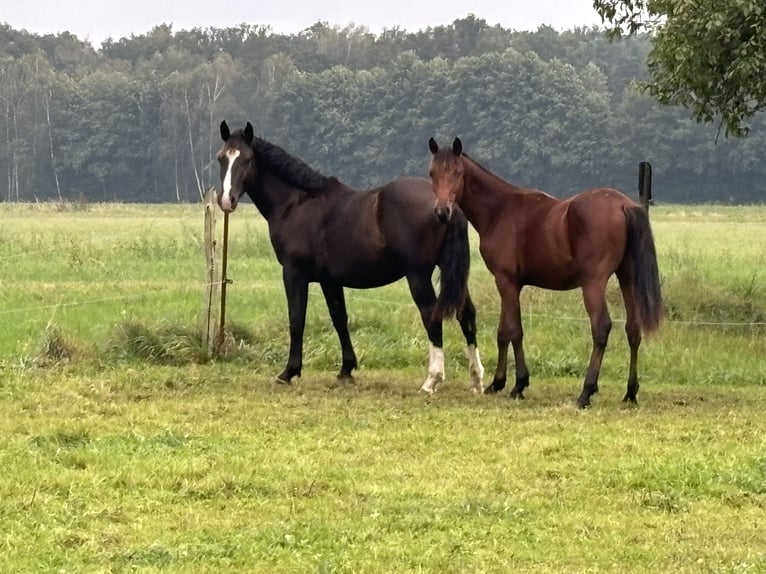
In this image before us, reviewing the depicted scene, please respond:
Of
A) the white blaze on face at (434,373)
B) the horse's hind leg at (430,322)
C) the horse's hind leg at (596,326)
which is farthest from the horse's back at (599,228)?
the white blaze on face at (434,373)

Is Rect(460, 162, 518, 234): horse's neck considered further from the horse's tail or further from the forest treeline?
the forest treeline

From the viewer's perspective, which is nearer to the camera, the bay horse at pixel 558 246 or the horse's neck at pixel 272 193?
the bay horse at pixel 558 246

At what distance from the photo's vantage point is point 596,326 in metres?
9.62

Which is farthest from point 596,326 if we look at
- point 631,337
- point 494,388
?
point 494,388

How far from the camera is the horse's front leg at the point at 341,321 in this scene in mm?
11398

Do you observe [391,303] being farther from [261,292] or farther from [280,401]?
[280,401]

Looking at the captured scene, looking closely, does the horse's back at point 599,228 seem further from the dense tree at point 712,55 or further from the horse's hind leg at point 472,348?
the dense tree at point 712,55

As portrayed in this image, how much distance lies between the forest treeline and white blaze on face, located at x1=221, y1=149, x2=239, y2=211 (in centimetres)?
4596

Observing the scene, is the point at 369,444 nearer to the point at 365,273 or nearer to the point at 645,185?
the point at 365,273

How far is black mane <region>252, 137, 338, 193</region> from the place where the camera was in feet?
37.3

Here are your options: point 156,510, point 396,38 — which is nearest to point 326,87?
point 396,38

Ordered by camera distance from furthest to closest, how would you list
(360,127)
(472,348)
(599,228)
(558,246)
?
(360,127) < (472,348) < (558,246) < (599,228)

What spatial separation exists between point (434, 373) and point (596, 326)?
5.53 ft

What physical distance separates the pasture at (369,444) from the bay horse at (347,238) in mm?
668
